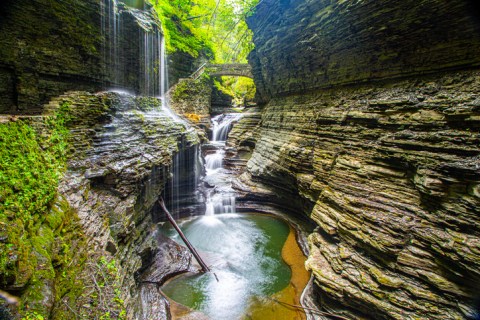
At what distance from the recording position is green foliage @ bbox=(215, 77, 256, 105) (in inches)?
1035

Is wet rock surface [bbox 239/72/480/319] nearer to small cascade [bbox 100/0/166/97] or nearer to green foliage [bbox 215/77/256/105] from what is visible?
small cascade [bbox 100/0/166/97]

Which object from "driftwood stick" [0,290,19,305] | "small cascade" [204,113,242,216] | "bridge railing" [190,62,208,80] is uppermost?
"bridge railing" [190,62,208,80]

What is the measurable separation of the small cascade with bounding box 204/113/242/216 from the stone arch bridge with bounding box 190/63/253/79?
4643 mm

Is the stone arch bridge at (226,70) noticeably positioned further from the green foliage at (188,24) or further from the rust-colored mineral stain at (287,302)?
the rust-colored mineral stain at (287,302)

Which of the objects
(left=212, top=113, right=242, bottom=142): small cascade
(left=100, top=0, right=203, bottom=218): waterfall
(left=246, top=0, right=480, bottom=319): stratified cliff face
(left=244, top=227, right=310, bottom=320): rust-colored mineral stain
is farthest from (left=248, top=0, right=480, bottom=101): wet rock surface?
(left=212, top=113, right=242, bottom=142): small cascade

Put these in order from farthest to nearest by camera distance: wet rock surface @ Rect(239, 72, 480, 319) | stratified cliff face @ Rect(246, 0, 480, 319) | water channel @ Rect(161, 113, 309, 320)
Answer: water channel @ Rect(161, 113, 309, 320) < stratified cliff face @ Rect(246, 0, 480, 319) < wet rock surface @ Rect(239, 72, 480, 319)

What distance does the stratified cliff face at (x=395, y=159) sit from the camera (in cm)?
431

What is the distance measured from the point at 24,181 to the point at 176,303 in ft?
16.7

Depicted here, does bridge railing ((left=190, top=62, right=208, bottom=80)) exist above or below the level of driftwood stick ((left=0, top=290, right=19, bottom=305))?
above

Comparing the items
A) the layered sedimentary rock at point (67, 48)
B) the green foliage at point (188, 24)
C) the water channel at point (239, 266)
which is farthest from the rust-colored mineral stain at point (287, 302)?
the green foliage at point (188, 24)

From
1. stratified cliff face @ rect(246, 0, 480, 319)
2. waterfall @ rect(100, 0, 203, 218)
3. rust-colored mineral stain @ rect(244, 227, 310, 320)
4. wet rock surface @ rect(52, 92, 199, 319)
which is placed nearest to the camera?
stratified cliff face @ rect(246, 0, 480, 319)

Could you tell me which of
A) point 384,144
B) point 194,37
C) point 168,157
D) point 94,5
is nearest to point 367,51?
point 384,144

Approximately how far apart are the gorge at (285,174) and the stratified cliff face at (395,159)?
0.03 metres

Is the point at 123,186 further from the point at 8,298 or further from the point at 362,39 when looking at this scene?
the point at 362,39
